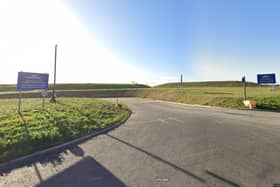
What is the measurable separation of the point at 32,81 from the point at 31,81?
8 cm

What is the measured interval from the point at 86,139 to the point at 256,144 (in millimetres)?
5856

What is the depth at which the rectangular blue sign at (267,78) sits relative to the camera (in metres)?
19.7

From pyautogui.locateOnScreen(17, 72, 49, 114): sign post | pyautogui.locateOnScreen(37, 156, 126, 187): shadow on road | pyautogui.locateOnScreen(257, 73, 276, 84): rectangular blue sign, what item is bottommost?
pyautogui.locateOnScreen(37, 156, 126, 187): shadow on road

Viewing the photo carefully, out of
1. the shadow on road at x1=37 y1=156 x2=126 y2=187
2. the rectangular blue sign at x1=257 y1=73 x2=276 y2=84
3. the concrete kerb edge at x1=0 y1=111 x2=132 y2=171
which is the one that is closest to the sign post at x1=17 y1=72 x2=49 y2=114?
the concrete kerb edge at x1=0 y1=111 x2=132 y2=171

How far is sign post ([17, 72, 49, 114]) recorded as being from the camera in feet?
39.4

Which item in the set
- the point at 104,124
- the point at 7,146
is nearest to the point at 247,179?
the point at 7,146

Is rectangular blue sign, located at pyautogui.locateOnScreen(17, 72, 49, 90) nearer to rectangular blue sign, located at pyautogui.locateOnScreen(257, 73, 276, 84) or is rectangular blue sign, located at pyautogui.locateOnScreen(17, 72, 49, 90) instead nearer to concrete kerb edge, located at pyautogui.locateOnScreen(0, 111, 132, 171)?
concrete kerb edge, located at pyautogui.locateOnScreen(0, 111, 132, 171)

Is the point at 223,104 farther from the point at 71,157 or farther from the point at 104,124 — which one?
Result: the point at 71,157

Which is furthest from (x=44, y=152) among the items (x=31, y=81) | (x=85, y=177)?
(x=31, y=81)

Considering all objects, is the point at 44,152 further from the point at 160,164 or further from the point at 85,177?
the point at 160,164

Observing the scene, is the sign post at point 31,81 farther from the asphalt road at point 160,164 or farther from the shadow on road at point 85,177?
the shadow on road at point 85,177

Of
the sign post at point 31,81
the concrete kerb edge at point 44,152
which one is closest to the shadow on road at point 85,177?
the concrete kerb edge at point 44,152

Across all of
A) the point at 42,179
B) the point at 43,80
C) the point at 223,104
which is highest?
the point at 43,80

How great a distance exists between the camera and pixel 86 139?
685 cm
